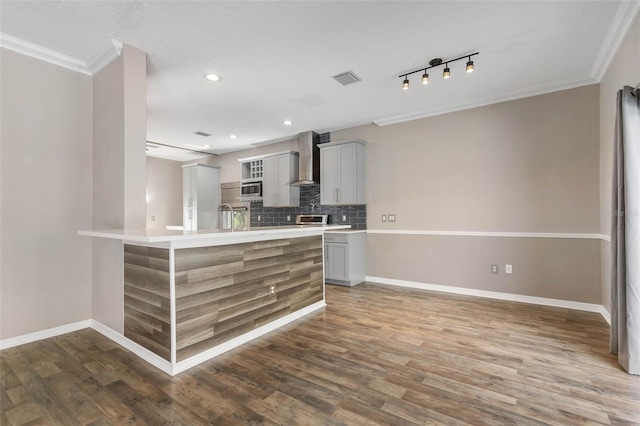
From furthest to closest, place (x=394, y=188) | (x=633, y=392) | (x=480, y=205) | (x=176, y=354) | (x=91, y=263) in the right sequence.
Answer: (x=394, y=188) → (x=480, y=205) → (x=91, y=263) → (x=176, y=354) → (x=633, y=392)

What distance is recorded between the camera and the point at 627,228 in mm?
2152

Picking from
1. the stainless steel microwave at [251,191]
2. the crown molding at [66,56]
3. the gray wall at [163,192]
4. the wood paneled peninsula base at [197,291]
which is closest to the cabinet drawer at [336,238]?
the wood paneled peninsula base at [197,291]

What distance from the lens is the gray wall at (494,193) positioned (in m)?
3.50

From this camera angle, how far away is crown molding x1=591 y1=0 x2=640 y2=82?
2193 mm

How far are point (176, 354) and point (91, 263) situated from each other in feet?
5.74

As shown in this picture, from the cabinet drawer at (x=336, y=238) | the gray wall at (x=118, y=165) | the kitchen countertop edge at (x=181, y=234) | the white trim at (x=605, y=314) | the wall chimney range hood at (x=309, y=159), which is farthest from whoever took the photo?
the wall chimney range hood at (x=309, y=159)

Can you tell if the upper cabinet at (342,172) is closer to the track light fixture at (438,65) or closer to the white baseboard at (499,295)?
the white baseboard at (499,295)


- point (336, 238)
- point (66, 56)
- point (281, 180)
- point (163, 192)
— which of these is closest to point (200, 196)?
point (163, 192)

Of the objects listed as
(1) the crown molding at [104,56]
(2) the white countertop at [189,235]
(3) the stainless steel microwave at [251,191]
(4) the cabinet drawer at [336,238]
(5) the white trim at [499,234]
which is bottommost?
(4) the cabinet drawer at [336,238]

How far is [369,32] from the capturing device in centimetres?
250

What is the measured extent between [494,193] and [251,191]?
4.61 meters

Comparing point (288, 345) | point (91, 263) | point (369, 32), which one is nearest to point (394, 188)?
point (369, 32)

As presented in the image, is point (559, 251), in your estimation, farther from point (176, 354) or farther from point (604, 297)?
point (176, 354)

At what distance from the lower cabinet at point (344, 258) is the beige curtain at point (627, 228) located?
10.0 feet
